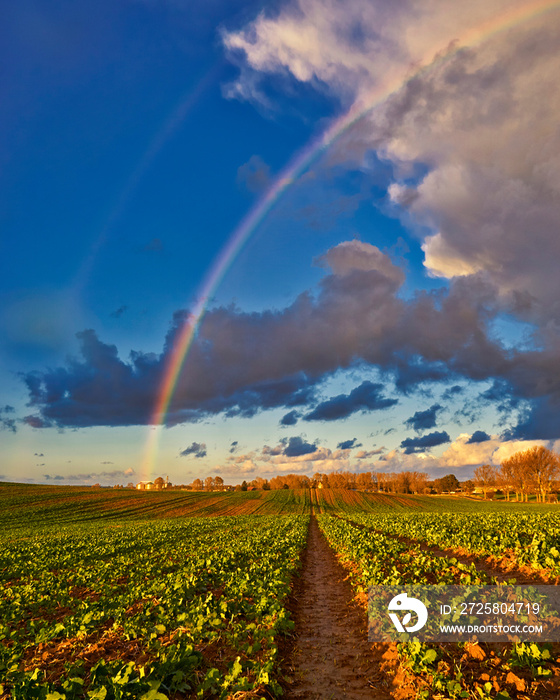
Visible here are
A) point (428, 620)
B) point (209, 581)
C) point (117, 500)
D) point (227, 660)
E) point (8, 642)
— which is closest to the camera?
point (227, 660)

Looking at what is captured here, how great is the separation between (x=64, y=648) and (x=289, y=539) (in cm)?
2116

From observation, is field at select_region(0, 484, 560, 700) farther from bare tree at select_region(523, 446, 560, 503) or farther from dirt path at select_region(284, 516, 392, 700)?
bare tree at select_region(523, 446, 560, 503)

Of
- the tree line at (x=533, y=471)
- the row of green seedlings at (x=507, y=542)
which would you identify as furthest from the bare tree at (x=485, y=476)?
the row of green seedlings at (x=507, y=542)

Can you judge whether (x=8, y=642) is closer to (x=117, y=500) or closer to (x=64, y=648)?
(x=64, y=648)

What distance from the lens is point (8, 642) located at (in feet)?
33.9

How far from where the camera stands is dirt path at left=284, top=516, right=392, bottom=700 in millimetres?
7719

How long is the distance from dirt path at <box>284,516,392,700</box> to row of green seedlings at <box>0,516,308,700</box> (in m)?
0.67

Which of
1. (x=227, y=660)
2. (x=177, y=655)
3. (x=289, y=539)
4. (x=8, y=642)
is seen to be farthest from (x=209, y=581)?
(x=289, y=539)

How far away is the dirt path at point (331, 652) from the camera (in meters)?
7.72

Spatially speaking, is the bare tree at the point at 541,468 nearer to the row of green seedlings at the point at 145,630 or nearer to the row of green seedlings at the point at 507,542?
the row of green seedlings at the point at 507,542
